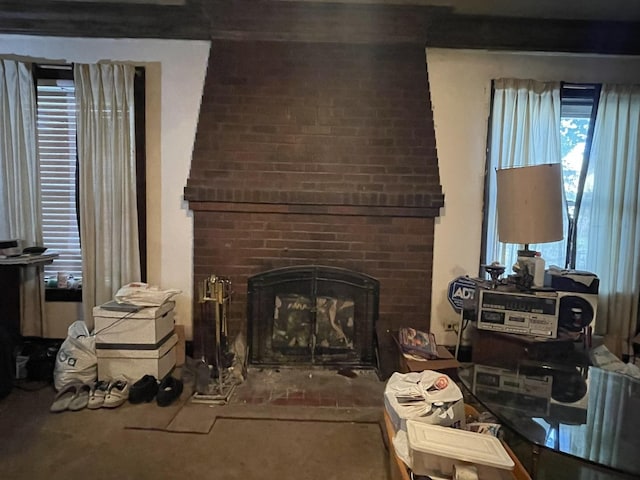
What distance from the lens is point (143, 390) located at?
2537mm

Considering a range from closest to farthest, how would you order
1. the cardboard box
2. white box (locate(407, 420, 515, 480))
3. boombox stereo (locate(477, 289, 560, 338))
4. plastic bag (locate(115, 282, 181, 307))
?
white box (locate(407, 420, 515, 480)), boombox stereo (locate(477, 289, 560, 338)), the cardboard box, plastic bag (locate(115, 282, 181, 307))

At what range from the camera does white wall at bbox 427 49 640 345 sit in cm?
315

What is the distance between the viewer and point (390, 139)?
3.09 metres

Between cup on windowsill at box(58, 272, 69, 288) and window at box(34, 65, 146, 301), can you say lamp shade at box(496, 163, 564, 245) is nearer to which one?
A: window at box(34, 65, 146, 301)

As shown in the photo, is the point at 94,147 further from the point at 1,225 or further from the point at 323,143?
the point at 323,143

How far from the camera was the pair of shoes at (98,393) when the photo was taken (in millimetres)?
2477

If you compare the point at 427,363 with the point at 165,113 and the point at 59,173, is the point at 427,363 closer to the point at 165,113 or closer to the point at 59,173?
the point at 165,113

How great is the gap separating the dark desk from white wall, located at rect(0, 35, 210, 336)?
0.72m

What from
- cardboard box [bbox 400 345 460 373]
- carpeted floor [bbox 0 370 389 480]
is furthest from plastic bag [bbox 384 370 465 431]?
cardboard box [bbox 400 345 460 373]

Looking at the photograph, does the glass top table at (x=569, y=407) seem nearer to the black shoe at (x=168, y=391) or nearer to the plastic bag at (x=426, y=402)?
the plastic bag at (x=426, y=402)

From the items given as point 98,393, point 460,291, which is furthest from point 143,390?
point 460,291

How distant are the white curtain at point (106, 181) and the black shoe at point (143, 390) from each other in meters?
0.84

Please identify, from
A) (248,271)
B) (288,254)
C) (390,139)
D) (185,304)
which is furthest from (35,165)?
(390,139)

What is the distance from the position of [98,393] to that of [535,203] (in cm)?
283
